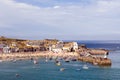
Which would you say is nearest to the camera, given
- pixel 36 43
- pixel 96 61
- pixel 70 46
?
pixel 96 61

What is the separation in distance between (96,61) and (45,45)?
2551 inches

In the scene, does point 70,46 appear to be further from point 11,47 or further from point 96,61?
point 96,61

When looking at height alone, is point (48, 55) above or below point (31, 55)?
below

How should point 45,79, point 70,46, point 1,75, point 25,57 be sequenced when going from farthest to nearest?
point 70,46
point 25,57
point 1,75
point 45,79

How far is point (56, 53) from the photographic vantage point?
141 m

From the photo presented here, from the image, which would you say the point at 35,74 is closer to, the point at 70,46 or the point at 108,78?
the point at 108,78

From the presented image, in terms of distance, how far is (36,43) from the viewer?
16475 cm

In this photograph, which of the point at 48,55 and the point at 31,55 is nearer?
the point at 31,55

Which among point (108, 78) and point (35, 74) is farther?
point (35, 74)

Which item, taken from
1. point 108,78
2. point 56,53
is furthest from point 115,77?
point 56,53

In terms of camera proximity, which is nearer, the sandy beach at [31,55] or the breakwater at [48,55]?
the breakwater at [48,55]

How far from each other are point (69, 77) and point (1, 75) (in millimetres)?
15584

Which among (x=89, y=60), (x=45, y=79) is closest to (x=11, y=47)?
(x=89, y=60)

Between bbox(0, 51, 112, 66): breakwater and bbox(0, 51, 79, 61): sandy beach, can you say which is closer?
bbox(0, 51, 112, 66): breakwater
